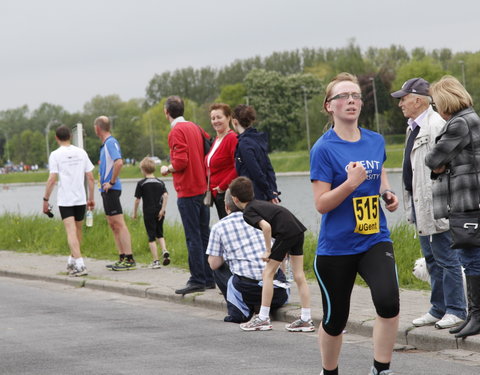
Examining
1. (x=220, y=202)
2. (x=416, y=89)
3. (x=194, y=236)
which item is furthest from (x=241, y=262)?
(x=416, y=89)

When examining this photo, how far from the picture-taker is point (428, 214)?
23.9ft

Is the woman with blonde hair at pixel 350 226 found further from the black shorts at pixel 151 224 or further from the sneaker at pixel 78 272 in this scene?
the black shorts at pixel 151 224

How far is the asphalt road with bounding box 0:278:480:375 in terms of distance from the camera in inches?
251

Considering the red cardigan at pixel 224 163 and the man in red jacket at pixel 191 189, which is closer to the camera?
the red cardigan at pixel 224 163

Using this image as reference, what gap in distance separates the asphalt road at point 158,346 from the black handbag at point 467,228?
795mm

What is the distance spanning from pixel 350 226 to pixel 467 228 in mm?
1744

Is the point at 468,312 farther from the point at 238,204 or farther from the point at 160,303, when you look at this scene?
the point at 160,303

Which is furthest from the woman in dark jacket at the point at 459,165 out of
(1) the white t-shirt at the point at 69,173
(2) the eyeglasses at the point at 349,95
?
(1) the white t-shirt at the point at 69,173

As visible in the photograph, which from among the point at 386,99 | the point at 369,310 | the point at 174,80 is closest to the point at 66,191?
the point at 369,310

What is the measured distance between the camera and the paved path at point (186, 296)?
7070 mm

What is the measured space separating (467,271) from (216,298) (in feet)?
11.2

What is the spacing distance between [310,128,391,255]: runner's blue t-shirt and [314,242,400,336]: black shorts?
5cm

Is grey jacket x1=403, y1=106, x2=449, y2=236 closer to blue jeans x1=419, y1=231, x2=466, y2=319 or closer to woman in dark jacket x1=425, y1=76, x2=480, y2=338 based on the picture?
blue jeans x1=419, y1=231, x2=466, y2=319

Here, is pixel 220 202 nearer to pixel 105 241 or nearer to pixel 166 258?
pixel 166 258
